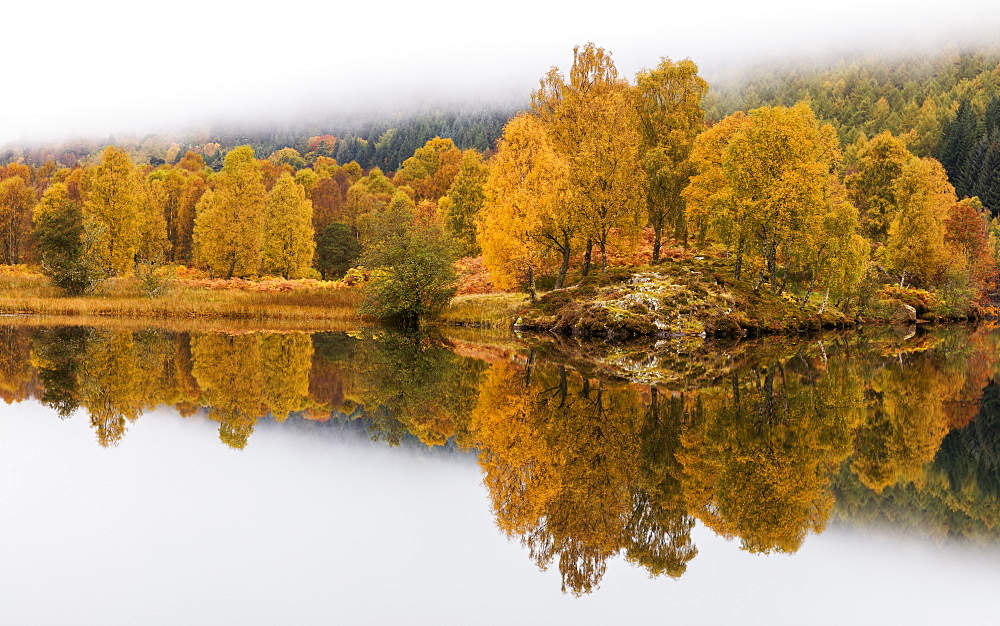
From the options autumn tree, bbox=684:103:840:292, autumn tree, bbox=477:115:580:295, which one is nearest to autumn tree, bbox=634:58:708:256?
autumn tree, bbox=684:103:840:292

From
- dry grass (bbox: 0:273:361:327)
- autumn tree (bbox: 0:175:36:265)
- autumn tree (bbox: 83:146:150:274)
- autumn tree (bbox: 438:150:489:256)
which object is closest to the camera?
dry grass (bbox: 0:273:361:327)

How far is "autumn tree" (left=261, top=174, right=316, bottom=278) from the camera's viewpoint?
2486 inches

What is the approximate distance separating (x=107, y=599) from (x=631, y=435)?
21.5 ft

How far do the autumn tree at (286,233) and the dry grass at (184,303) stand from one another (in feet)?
53.2

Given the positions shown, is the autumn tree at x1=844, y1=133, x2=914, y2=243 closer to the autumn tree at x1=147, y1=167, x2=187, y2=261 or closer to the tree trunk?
the tree trunk

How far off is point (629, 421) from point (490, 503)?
4170 millimetres

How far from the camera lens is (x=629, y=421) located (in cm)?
1064

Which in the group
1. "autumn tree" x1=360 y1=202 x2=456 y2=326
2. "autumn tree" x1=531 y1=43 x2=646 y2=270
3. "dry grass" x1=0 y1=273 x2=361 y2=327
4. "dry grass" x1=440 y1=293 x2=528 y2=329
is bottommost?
"dry grass" x1=0 y1=273 x2=361 y2=327

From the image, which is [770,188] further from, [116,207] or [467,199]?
[116,207]

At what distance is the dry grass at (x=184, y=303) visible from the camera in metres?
38.2

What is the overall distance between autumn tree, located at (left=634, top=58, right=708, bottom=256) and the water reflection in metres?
18.1

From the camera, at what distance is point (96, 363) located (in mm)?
16938

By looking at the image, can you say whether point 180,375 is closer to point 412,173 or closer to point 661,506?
point 661,506

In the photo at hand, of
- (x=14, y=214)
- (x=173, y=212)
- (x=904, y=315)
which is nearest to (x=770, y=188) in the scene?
(x=904, y=315)
